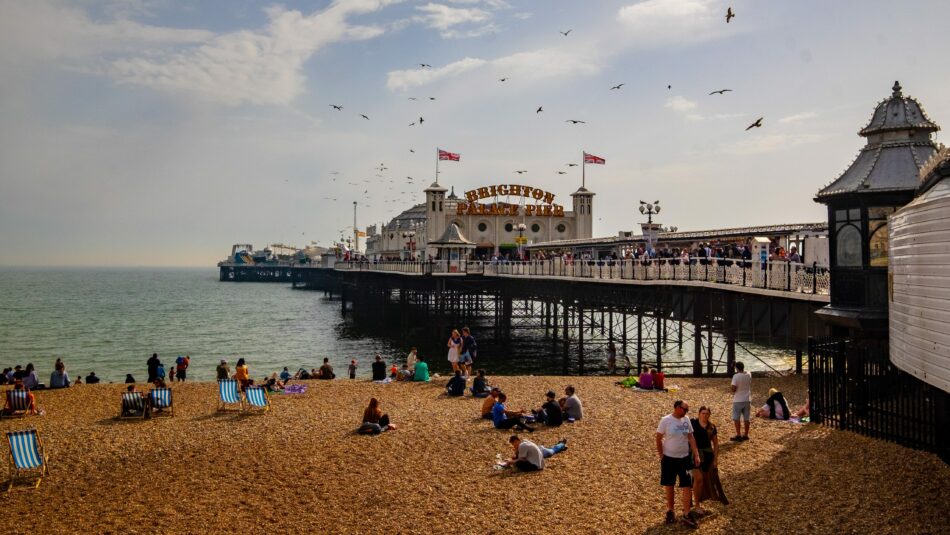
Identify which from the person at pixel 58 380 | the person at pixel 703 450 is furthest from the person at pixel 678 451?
the person at pixel 58 380

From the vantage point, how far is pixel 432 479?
35.0 ft

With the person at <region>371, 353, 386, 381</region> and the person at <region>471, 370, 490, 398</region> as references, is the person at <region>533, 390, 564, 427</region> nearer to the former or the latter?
the person at <region>471, 370, 490, 398</region>

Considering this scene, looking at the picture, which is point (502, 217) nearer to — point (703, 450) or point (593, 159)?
point (593, 159)

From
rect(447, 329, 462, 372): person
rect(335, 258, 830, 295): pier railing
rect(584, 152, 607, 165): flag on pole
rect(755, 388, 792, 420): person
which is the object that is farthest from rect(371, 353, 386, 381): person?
rect(584, 152, 607, 165): flag on pole

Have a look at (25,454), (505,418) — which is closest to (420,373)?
(505,418)

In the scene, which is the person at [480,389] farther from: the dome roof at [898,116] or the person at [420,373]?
the dome roof at [898,116]

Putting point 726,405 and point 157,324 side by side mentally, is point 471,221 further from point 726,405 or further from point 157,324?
point 726,405

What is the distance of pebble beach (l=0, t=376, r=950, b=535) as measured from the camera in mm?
8641

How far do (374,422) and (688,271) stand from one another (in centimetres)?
1195

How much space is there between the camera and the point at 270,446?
12.7m

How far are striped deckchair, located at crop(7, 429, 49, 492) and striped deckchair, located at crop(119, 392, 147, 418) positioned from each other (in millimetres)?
3814

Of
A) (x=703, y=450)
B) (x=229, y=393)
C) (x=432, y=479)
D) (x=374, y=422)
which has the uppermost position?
(x=703, y=450)

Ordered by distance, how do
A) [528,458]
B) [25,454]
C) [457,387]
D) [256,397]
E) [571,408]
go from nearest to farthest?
[528,458]
[25,454]
[571,408]
[256,397]
[457,387]

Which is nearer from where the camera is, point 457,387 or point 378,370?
point 457,387
